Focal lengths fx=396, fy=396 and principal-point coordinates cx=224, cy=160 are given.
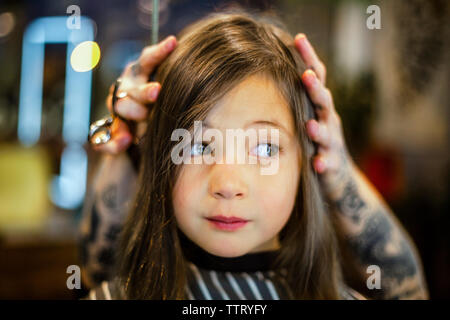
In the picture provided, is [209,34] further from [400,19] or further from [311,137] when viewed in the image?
[400,19]

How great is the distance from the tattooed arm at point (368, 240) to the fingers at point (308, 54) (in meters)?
0.20

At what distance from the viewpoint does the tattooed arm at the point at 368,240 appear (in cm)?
72

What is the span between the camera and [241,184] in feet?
1.66

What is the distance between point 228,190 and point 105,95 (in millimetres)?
311

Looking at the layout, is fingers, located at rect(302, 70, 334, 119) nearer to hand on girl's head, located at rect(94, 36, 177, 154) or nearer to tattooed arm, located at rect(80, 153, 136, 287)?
hand on girl's head, located at rect(94, 36, 177, 154)

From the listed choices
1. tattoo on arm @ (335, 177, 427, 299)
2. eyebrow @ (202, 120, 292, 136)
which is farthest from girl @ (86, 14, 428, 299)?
tattoo on arm @ (335, 177, 427, 299)

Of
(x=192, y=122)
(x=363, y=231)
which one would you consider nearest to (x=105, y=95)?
(x=192, y=122)

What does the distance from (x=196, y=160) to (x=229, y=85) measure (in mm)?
108

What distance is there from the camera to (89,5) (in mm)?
638

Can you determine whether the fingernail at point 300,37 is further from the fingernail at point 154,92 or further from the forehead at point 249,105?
the fingernail at point 154,92

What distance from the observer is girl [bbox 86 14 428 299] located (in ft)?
1.69

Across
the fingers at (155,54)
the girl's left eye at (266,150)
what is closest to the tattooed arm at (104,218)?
the fingers at (155,54)

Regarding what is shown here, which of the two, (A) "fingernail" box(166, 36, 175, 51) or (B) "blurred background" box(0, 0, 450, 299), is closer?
(A) "fingernail" box(166, 36, 175, 51)
